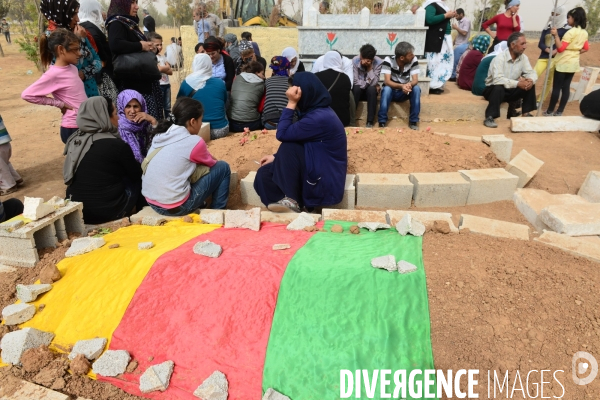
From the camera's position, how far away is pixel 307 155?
348 centimetres

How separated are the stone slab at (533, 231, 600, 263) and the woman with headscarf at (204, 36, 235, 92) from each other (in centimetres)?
489

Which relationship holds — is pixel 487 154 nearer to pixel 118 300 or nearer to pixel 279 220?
pixel 279 220

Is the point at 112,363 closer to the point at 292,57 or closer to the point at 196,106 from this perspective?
the point at 196,106

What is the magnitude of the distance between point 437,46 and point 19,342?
7657 mm

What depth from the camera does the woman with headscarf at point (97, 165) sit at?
128 inches

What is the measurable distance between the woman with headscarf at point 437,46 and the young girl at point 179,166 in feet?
17.8

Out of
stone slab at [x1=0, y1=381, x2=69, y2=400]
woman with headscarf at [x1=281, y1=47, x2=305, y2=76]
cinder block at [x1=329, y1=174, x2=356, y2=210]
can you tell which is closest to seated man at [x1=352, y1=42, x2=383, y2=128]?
woman with headscarf at [x1=281, y1=47, x2=305, y2=76]

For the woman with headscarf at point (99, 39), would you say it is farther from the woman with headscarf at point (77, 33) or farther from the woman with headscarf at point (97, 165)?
the woman with headscarf at point (97, 165)

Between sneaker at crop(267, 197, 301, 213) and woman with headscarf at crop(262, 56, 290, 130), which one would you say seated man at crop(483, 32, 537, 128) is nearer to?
woman with headscarf at crop(262, 56, 290, 130)

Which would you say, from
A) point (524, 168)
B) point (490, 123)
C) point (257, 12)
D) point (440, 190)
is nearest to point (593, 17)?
point (257, 12)

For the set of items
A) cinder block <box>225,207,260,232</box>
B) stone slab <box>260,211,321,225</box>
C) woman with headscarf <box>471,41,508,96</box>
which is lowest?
stone slab <box>260,211,321,225</box>

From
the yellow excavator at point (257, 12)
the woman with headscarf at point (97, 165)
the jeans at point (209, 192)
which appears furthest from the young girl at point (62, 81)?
the yellow excavator at point (257, 12)

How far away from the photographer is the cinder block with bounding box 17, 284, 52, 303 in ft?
8.18

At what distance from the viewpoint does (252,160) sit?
467cm
